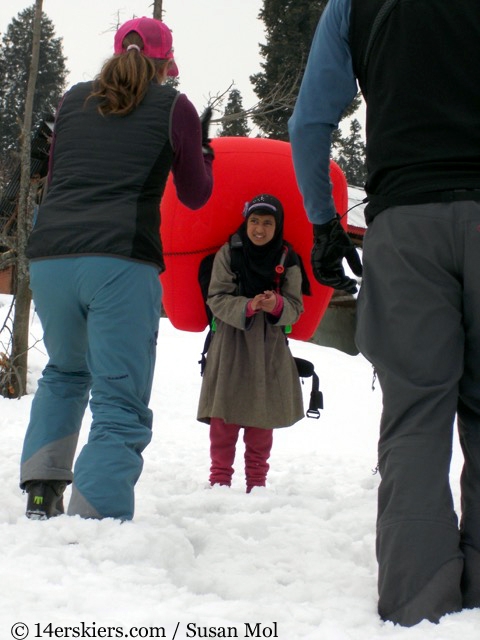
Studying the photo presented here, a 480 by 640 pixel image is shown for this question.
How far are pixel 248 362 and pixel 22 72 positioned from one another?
42472 mm

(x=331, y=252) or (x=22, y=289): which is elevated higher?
(x=331, y=252)

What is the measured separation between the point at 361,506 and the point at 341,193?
5.98 ft

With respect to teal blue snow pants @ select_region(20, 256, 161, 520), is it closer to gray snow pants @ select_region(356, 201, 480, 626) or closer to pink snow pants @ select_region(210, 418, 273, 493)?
gray snow pants @ select_region(356, 201, 480, 626)

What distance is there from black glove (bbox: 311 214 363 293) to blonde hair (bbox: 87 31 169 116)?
875 mm

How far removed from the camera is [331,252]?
2.22 metres

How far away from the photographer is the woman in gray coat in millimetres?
3688

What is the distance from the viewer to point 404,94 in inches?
76.7

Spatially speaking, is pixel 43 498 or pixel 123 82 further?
pixel 123 82

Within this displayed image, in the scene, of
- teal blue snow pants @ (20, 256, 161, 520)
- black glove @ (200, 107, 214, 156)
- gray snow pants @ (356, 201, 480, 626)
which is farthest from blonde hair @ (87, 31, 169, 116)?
gray snow pants @ (356, 201, 480, 626)

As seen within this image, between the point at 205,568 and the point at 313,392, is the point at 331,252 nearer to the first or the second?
the point at 205,568

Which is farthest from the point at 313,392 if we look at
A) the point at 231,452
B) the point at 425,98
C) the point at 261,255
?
the point at 425,98

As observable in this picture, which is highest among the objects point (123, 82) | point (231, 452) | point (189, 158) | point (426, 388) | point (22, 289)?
point (123, 82)

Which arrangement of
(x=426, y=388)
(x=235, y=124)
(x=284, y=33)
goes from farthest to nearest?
(x=235, y=124) → (x=284, y=33) → (x=426, y=388)

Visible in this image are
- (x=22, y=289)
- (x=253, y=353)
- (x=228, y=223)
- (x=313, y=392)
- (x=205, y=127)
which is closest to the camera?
(x=205, y=127)
